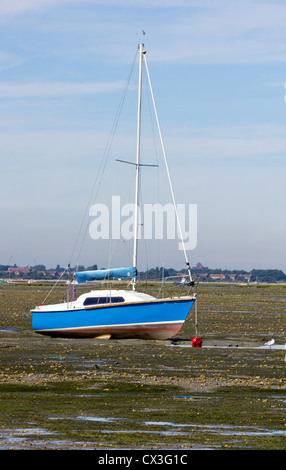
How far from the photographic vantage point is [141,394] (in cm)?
2266

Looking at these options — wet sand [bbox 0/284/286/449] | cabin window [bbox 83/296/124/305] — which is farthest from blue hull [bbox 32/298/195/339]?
wet sand [bbox 0/284/286/449]

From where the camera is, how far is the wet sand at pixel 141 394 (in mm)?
15984

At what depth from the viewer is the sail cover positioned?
145 ft

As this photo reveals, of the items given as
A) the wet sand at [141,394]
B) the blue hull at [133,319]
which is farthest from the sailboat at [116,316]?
the wet sand at [141,394]

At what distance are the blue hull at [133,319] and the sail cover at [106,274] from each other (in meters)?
3.48

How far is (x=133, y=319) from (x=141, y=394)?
18.2 metres

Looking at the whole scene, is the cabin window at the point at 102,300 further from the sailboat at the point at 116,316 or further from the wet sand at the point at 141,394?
the wet sand at the point at 141,394

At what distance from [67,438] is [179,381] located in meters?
10.2

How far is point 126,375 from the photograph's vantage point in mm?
26859

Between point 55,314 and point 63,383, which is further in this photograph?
point 55,314
